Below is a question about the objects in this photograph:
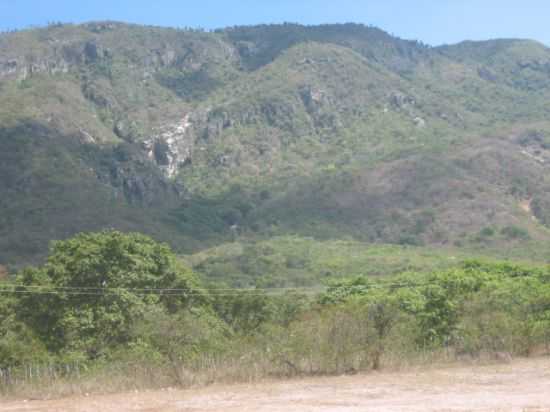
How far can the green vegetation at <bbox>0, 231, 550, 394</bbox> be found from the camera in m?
22.8

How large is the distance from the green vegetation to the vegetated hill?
66.5m

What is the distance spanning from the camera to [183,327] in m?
23.6

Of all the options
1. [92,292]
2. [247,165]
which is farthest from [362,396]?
[247,165]

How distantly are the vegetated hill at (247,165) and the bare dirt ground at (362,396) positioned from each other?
3174 inches

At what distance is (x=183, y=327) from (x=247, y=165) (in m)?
152

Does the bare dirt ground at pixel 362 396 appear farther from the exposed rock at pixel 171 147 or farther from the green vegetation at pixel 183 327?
the exposed rock at pixel 171 147

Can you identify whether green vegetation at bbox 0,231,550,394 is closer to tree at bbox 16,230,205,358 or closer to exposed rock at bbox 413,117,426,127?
tree at bbox 16,230,205,358

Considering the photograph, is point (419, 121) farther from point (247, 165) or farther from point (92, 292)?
point (92, 292)

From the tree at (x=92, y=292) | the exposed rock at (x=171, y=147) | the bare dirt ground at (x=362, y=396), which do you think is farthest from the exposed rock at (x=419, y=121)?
the bare dirt ground at (x=362, y=396)

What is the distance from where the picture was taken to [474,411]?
16156mm

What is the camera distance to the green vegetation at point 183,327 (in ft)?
74.8

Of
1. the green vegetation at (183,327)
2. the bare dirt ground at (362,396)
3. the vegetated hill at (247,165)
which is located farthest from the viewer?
the vegetated hill at (247,165)

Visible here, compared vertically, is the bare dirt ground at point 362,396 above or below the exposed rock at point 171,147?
below

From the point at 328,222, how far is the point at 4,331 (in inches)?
4152
